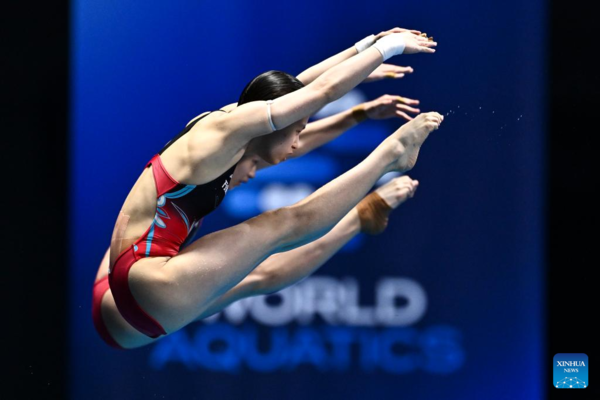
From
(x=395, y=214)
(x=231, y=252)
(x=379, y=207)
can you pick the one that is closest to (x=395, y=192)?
(x=379, y=207)

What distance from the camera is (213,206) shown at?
3.07m

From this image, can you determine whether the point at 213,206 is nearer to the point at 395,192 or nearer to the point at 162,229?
the point at 162,229

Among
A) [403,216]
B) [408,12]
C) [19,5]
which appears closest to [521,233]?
[403,216]

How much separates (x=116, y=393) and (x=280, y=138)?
1.90 metres

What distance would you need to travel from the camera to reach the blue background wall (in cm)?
420

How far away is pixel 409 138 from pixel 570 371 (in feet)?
5.82

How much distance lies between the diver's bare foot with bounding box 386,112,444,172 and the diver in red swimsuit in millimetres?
141

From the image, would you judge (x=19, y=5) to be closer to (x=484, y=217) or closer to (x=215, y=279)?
(x=215, y=279)

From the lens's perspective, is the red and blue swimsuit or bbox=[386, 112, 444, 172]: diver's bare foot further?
bbox=[386, 112, 444, 172]: diver's bare foot

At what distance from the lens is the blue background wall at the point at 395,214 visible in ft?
13.8

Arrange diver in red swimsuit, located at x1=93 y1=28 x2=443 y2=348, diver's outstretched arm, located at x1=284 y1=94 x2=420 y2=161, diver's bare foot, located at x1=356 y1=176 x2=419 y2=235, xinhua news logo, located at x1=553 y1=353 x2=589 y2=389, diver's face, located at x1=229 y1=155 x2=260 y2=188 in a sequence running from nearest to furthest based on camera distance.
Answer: diver in red swimsuit, located at x1=93 y1=28 x2=443 y2=348, diver's face, located at x1=229 y1=155 x2=260 y2=188, diver's bare foot, located at x1=356 y1=176 x2=419 y2=235, diver's outstretched arm, located at x1=284 y1=94 x2=420 y2=161, xinhua news logo, located at x1=553 y1=353 x2=589 y2=389

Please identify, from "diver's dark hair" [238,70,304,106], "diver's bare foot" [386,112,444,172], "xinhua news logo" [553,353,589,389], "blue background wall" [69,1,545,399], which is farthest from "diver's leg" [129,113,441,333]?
"xinhua news logo" [553,353,589,389]

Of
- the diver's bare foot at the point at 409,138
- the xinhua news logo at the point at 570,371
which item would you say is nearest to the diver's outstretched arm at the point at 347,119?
the diver's bare foot at the point at 409,138

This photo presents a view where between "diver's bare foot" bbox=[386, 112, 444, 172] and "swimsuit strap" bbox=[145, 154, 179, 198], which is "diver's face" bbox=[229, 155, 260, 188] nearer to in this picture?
"swimsuit strap" bbox=[145, 154, 179, 198]
